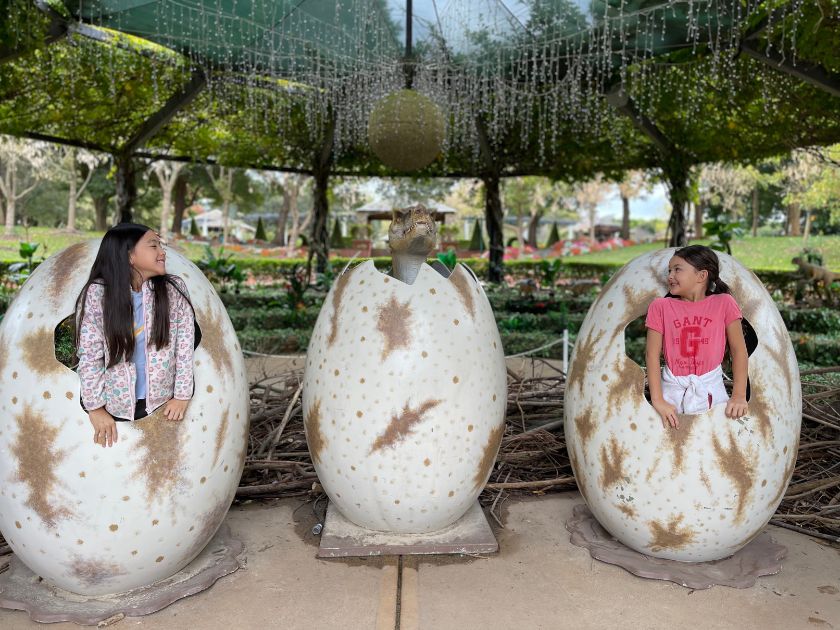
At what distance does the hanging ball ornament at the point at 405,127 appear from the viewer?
7266mm

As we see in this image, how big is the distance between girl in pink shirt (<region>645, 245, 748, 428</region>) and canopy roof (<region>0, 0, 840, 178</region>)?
4347 mm

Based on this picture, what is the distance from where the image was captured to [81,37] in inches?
322

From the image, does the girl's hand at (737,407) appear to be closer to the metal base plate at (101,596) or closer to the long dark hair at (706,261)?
the long dark hair at (706,261)

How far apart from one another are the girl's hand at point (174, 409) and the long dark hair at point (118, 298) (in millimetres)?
228

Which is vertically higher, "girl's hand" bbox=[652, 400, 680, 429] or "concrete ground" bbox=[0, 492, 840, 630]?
"girl's hand" bbox=[652, 400, 680, 429]

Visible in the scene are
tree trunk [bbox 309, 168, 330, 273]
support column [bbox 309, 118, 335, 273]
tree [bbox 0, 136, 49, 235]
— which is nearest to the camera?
support column [bbox 309, 118, 335, 273]

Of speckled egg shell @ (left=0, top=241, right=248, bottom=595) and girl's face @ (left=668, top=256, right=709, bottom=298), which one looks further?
girl's face @ (left=668, top=256, right=709, bottom=298)

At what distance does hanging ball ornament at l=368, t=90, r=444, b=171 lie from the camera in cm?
727

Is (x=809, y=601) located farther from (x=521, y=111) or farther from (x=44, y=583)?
(x=521, y=111)

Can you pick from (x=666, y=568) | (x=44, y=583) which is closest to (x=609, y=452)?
(x=666, y=568)

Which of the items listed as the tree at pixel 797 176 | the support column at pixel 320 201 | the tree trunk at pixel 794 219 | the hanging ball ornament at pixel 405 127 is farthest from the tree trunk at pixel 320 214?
the tree trunk at pixel 794 219

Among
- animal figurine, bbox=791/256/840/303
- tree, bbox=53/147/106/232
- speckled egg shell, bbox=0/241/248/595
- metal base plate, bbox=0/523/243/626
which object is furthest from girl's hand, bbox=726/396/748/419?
tree, bbox=53/147/106/232

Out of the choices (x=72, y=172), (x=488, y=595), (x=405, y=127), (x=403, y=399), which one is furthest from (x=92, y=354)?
(x=72, y=172)

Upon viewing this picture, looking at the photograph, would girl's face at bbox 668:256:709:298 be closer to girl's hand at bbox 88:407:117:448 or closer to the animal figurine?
girl's hand at bbox 88:407:117:448
